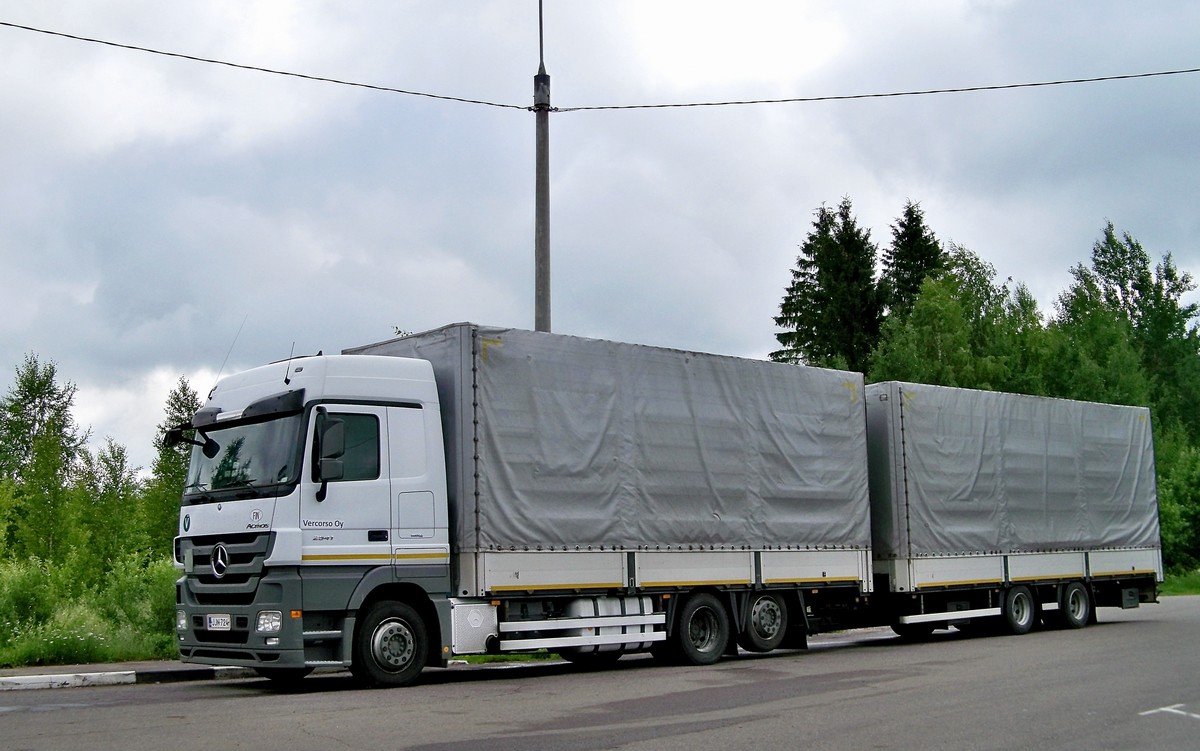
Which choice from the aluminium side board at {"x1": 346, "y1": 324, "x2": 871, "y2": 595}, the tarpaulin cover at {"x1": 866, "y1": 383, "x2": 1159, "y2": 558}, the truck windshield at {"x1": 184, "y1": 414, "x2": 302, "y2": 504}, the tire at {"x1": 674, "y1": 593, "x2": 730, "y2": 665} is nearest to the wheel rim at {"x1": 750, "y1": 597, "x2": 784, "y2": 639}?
the aluminium side board at {"x1": 346, "y1": 324, "x2": 871, "y2": 595}

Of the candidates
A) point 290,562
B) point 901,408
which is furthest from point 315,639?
point 901,408

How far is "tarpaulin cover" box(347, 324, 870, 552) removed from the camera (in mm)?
13250

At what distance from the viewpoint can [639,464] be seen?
1470cm

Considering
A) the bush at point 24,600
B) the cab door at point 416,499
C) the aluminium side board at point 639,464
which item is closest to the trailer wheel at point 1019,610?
the aluminium side board at point 639,464

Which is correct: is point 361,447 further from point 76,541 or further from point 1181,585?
point 1181,585

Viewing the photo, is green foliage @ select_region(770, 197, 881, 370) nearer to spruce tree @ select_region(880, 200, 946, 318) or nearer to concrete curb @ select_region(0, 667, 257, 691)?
spruce tree @ select_region(880, 200, 946, 318)

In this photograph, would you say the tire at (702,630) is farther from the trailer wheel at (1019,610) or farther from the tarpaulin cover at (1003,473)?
the trailer wheel at (1019,610)

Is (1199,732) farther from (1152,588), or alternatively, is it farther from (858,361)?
(858,361)

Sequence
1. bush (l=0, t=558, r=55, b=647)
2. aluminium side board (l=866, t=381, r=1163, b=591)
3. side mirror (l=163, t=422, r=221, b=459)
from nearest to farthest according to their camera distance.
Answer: side mirror (l=163, t=422, r=221, b=459)
bush (l=0, t=558, r=55, b=647)
aluminium side board (l=866, t=381, r=1163, b=591)

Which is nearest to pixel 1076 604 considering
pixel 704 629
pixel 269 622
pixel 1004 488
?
pixel 1004 488

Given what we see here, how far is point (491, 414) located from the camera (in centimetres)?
1329

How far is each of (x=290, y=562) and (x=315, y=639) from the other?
83 cm

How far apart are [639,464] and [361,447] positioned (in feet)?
12.2

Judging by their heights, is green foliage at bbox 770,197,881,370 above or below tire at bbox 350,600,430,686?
above
